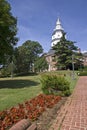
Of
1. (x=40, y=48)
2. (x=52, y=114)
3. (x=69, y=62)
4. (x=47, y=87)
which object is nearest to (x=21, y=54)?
(x=40, y=48)

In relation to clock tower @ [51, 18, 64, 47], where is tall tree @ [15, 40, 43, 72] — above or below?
below

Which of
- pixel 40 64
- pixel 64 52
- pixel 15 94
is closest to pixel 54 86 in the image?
pixel 15 94

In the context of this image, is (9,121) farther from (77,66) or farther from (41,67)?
(41,67)

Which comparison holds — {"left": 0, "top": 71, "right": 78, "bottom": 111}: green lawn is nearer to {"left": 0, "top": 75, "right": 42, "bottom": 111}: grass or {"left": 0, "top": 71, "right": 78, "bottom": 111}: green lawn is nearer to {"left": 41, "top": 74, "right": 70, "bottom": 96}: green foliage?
{"left": 0, "top": 75, "right": 42, "bottom": 111}: grass

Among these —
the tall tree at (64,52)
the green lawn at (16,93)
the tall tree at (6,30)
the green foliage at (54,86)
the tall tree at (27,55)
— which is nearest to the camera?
the green lawn at (16,93)

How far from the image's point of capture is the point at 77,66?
2749 inches

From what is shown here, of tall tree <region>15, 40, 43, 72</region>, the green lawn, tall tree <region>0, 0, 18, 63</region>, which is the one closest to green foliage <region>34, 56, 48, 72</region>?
tall tree <region>15, 40, 43, 72</region>

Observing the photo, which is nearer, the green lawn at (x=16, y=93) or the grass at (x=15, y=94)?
the grass at (x=15, y=94)

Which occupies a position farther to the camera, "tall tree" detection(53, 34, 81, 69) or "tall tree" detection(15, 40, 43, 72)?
"tall tree" detection(15, 40, 43, 72)

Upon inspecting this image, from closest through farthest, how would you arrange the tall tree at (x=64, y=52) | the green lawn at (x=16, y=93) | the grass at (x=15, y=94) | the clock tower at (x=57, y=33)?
the grass at (x=15, y=94) < the green lawn at (x=16, y=93) < the tall tree at (x=64, y=52) < the clock tower at (x=57, y=33)

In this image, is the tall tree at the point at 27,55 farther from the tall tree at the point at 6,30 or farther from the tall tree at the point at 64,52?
the tall tree at the point at 6,30

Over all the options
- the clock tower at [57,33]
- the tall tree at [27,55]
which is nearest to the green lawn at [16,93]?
the tall tree at [27,55]

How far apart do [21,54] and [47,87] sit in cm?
6471

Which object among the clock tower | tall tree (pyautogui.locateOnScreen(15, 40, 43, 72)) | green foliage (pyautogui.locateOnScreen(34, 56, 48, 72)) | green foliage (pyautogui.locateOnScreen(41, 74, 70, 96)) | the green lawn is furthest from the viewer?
the clock tower
